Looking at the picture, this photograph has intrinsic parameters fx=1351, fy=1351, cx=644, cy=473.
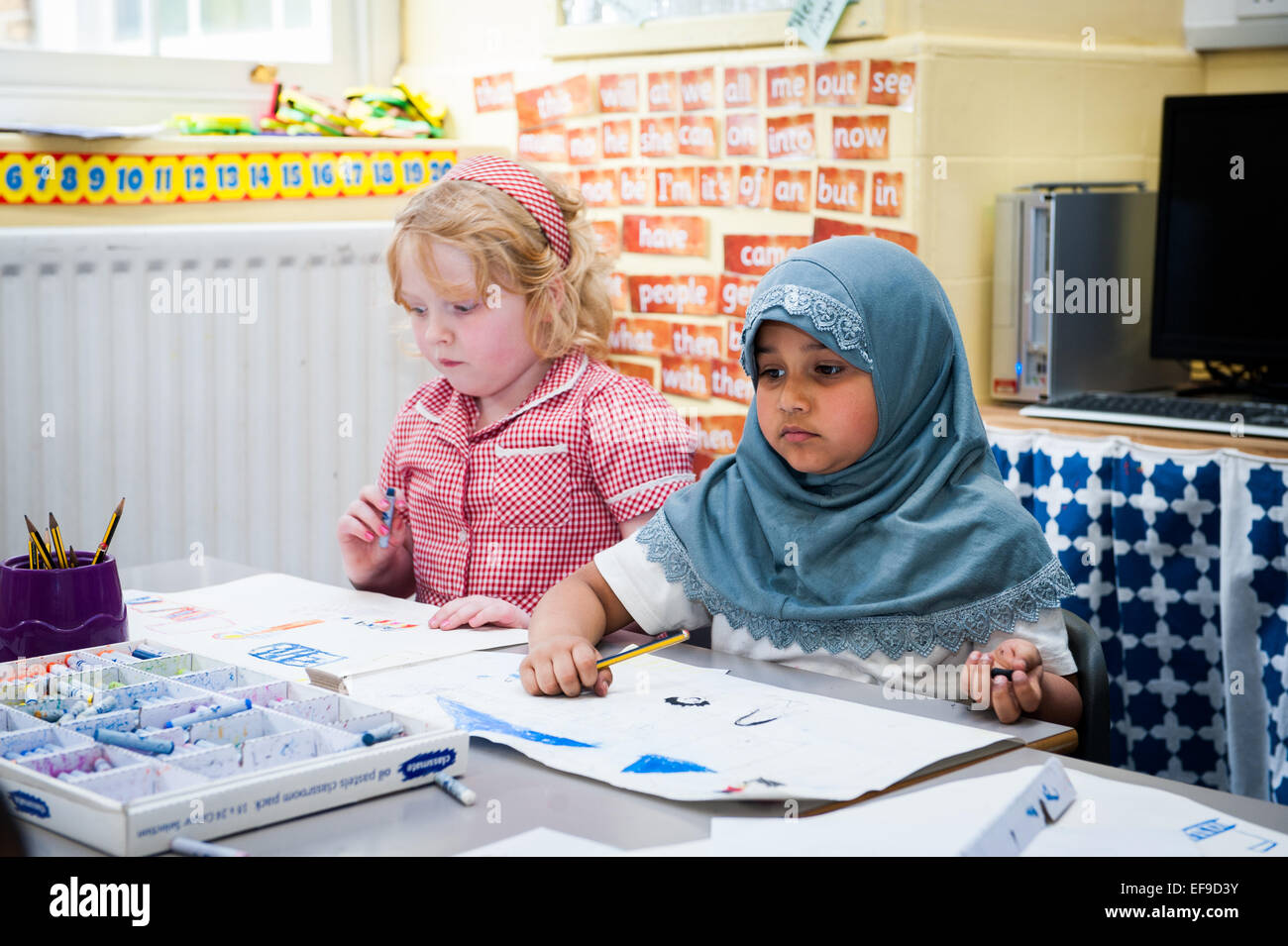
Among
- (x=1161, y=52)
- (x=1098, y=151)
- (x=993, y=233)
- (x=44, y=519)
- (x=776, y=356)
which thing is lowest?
(x=44, y=519)

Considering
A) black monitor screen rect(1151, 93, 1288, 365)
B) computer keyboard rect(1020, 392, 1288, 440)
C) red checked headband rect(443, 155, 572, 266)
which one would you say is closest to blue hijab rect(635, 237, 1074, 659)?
red checked headband rect(443, 155, 572, 266)

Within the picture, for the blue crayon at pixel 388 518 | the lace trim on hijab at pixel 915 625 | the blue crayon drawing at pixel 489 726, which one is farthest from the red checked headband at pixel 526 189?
the blue crayon drawing at pixel 489 726

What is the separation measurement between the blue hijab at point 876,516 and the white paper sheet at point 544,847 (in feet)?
1.68

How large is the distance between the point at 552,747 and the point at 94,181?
1679mm

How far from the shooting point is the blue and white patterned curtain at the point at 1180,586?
1784 millimetres

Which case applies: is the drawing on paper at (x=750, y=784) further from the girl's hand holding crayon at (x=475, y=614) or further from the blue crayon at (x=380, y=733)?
the girl's hand holding crayon at (x=475, y=614)

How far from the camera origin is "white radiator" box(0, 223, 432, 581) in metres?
2.18

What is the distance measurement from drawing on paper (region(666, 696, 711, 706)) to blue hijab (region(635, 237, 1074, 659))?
0.76 ft

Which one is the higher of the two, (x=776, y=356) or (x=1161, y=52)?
(x=1161, y=52)

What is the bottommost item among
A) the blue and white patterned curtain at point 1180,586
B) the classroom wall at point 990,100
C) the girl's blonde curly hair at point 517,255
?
the blue and white patterned curtain at point 1180,586

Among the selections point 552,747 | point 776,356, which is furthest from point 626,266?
point 552,747

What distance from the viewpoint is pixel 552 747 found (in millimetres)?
918

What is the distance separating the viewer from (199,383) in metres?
2.34
